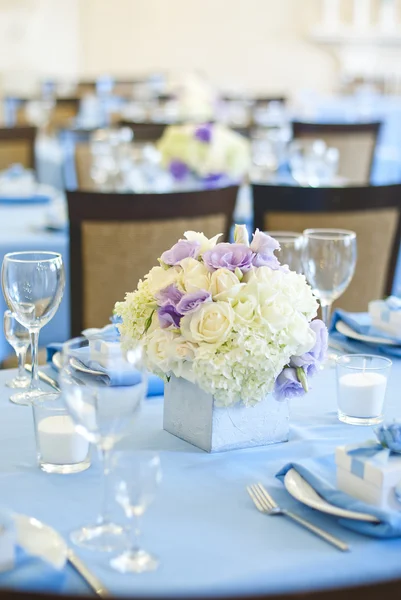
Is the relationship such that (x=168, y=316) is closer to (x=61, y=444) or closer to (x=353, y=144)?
A: (x=61, y=444)

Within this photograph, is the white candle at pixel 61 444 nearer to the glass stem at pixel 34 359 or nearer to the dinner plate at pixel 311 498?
the dinner plate at pixel 311 498

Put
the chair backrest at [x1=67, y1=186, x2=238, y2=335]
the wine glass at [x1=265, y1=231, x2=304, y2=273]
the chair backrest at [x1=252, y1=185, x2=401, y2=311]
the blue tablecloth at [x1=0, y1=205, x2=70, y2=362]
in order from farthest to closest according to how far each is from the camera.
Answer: the blue tablecloth at [x1=0, y1=205, x2=70, y2=362] → the chair backrest at [x1=252, y1=185, x2=401, y2=311] → the chair backrest at [x1=67, y1=186, x2=238, y2=335] → the wine glass at [x1=265, y1=231, x2=304, y2=273]

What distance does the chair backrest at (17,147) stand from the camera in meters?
4.94

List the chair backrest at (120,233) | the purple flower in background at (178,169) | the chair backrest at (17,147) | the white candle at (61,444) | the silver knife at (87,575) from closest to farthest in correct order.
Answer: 1. the silver knife at (87,575)
2. the white candle at (61,444)
3. the chair backrest at (120,233)
4. the purple flower in background at (178,169)
5. the chair backrest at (17,147)

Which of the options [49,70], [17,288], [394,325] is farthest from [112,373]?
[49,70]

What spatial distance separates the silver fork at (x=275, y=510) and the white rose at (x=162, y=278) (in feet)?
0.94

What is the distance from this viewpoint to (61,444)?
1244 millimetres

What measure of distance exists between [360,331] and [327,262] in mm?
144

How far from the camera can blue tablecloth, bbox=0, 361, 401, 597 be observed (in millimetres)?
970

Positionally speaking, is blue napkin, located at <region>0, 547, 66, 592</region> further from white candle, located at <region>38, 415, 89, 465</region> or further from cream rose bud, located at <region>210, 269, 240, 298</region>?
cream rose bud, located at <region>210, 269, 240, 298</region>

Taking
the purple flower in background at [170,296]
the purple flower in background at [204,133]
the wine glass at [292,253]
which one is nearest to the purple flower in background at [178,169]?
the purple flower in background at [204,133]

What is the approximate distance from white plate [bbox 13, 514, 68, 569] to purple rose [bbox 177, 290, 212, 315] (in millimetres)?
360

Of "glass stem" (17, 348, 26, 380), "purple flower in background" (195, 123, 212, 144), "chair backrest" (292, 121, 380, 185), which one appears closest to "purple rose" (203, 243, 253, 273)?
"glass stem" (17, 348, 26, 380)

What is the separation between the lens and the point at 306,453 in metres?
1.32
